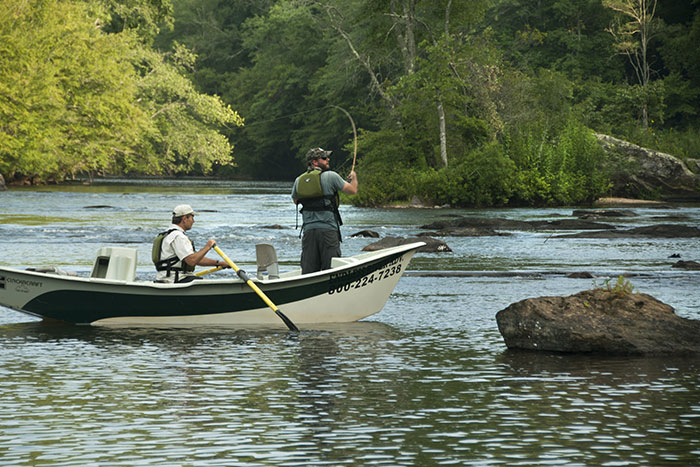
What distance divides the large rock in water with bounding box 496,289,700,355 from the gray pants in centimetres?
277

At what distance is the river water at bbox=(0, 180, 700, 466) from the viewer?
708 cm

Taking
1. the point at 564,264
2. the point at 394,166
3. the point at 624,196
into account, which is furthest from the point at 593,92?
the point at 564,264

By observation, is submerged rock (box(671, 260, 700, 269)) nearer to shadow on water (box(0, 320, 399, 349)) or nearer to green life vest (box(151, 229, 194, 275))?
shadow on water (box(0, 320, 399, 349))

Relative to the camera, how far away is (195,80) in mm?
103625

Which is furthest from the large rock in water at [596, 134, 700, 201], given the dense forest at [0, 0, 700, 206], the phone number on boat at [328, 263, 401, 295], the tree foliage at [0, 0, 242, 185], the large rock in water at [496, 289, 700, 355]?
the large rock in water at [496, 289, 700, 355]

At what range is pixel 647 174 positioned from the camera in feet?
158

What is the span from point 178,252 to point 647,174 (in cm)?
3805

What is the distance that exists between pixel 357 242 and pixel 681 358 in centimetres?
1595

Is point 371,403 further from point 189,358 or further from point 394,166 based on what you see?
point 394,166

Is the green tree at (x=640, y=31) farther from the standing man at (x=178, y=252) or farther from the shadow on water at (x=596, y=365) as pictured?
the shadow on water at (x=596, y=365)

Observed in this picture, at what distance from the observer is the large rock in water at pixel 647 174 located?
157ft

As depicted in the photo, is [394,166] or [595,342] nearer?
[595,342]

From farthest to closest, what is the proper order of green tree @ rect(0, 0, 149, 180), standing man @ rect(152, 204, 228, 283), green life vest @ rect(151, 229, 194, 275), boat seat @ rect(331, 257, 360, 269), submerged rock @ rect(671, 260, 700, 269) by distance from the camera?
green tree @ rect(0, 0, 149, 180) → submerged rock @ rect(671, 260, 700, 269) → boat seat @ rect(331, 257, 360, 269) → green life vest @ rect(151, 229, 194, 275) → standing man @ rect(152, 204, 228, 283)

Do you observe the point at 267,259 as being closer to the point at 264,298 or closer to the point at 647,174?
the point at 264,298
